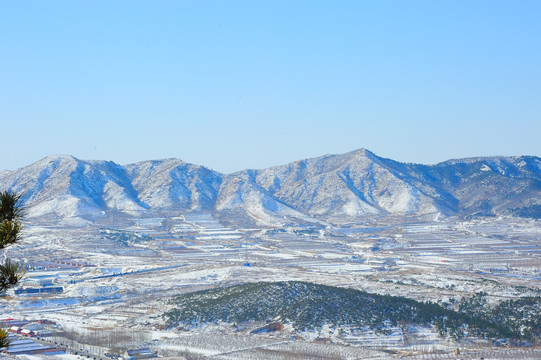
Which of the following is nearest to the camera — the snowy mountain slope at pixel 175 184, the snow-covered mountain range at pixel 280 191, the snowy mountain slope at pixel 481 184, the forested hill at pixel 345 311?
the forested hill at pixel 345 311

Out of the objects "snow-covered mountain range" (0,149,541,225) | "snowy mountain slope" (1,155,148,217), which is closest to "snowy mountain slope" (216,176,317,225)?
"snow-covered mountain range" (0,149,541,225)

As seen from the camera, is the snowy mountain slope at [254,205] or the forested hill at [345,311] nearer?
the forested hill at [345,311]

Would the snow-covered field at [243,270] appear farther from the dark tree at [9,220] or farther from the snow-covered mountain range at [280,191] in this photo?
the snow-covered mountain range at [280,191]

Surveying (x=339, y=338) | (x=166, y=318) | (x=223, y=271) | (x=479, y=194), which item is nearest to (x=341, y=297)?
Result: (x=339, y=338)

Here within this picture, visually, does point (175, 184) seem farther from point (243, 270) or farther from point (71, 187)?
point (243, 270)

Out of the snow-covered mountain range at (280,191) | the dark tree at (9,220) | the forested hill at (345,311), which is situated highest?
the snow-covered mountain range at (280,191)

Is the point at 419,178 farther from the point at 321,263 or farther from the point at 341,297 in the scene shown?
the point at 341,297

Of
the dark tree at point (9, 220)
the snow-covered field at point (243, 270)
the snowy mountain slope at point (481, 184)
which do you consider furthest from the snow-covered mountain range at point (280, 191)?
the dark tree at point (9, 220)
